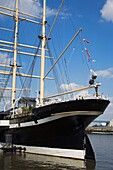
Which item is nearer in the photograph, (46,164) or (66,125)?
(46,164)

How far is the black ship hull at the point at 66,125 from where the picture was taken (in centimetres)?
2720

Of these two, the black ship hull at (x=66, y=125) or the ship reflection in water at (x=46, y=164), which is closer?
the ship reflection in water at (x=46, y=164)

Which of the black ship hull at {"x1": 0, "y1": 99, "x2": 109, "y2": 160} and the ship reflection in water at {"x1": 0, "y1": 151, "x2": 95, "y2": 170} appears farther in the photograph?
the black ship hull at {"x1": 0, "y1": 99, "x2": 109, "y2": 160}

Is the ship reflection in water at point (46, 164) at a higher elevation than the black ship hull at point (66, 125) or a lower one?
lower

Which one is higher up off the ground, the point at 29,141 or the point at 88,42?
the point at 88,42

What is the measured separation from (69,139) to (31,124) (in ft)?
16.9

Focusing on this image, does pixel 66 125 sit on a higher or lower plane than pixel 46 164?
higher

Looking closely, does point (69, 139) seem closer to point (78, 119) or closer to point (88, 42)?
point (78, 119)

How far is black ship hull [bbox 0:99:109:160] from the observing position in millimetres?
27203

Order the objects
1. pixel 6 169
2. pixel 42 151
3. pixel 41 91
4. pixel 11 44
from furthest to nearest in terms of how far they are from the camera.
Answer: pixel 11 44 < pixel 41 91 < pixel 42 151 < pixel 6 169

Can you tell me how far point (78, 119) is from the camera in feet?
91.2

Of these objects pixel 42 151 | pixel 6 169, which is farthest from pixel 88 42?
pixel 6 169

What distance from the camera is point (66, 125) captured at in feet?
93.2

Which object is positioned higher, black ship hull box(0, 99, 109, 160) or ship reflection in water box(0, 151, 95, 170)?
black ship hull box(0, 99, 109, 160)
